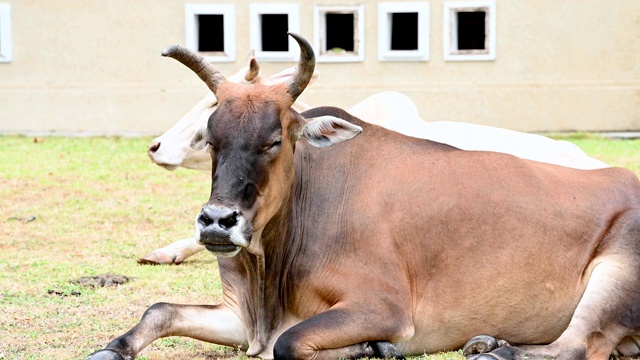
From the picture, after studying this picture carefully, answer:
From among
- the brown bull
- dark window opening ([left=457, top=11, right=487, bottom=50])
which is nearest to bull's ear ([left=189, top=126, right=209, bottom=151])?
the brown bull

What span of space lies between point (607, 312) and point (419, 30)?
51.3 ft

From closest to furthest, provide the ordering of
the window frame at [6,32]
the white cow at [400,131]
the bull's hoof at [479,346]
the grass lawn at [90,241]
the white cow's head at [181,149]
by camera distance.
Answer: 1. the bull's hoof at [479,346]
2. the grass lawn at [90,241]
3. the white cow at [400,131]
4. the white cow's head at [181,149]
5. the window frame at [6,32]

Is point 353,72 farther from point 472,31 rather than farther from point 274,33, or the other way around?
point 472,31

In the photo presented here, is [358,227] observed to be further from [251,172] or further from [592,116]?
[592,116]

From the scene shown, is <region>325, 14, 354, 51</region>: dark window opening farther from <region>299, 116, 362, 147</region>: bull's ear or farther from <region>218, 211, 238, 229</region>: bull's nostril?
<region>218, 211, 238, 229</region>: bull's nostril

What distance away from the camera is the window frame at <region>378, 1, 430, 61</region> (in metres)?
21.2

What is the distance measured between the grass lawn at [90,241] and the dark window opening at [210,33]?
5.02 meters

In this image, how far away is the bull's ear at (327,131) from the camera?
614 cm

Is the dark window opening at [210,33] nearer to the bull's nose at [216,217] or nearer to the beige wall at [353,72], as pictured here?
the beige wall at [353,72]

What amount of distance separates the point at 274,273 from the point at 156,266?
129 inches

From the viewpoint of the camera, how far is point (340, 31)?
2423cm

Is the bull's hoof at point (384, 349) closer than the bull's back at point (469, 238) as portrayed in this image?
Yes

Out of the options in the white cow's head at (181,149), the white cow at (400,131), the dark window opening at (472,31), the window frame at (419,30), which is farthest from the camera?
the dark window opening at (472,31)

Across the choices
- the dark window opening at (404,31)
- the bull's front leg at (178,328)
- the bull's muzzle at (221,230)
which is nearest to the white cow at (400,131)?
the bull's front leg at (178,328)
